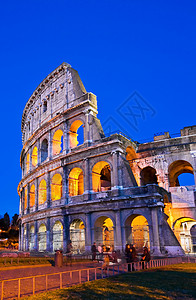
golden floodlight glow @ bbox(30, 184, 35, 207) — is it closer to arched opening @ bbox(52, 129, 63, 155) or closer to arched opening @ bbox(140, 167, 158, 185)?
arched opening @ bbox(52, 129, 63, 155)

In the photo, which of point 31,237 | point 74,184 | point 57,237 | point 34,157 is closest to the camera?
point 74,184

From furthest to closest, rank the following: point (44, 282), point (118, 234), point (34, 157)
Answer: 1. point (34, 157)
2. point (118, 234)
3. point (44, 282)

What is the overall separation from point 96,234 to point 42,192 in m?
9.40

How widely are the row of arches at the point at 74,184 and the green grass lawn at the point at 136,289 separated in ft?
44.8

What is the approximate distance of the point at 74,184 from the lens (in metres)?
25.7

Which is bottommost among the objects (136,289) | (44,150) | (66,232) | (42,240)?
(136,289)

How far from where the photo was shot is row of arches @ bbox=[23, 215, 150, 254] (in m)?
21.4

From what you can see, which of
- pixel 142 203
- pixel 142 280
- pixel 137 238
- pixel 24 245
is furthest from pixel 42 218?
pixel 142 280

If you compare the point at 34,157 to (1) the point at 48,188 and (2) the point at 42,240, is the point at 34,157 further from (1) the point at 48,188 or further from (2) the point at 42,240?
(2) the point at 42,240

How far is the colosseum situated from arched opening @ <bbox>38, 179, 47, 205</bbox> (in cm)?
10

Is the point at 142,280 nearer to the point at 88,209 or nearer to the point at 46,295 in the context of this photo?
the point at 46,295

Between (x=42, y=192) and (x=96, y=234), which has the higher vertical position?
(x=42, y=192)

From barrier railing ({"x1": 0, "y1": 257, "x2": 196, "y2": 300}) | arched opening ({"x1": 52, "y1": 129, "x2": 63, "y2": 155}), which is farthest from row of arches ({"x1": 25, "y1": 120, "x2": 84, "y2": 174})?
barrier railing ({"x1": 0, "y1": 257, "x2": 196, "y2": 300})

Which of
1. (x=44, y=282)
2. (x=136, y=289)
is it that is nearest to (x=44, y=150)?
(x=44, y=282)
